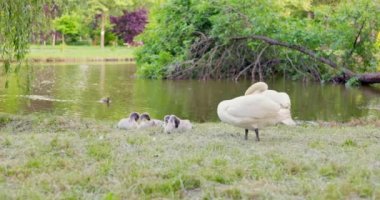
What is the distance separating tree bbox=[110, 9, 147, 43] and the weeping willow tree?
1927 inches

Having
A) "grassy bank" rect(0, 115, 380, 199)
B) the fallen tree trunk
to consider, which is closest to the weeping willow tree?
"grassy bank" rect(0, 115, 380, 199)

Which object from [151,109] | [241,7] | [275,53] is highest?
[241,7]

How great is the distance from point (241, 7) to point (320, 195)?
20.8 metres

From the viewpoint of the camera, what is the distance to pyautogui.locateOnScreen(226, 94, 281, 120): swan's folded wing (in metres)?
7.36

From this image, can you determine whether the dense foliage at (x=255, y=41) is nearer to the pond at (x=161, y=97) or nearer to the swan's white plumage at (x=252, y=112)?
the pond at (x=161, y=97)

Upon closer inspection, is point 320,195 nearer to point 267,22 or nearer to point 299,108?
point 299,108

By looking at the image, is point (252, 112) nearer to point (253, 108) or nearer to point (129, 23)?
point (253, 108)

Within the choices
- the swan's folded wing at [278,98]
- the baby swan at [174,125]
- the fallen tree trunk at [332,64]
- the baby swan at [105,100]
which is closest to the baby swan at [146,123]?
the baby swan at [174,125]

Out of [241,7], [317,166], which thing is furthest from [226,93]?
[317,166]

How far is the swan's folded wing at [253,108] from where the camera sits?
290 inches

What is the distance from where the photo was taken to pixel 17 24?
9.09 metres

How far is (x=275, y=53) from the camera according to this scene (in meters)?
25.4

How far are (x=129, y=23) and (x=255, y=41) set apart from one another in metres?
35.5


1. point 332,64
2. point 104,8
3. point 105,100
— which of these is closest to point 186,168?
point 105,100
